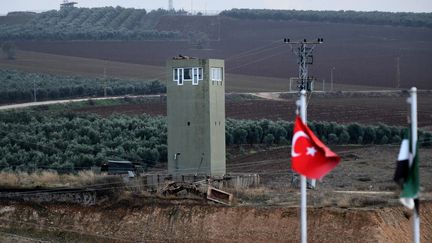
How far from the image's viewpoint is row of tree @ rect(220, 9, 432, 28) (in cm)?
14050

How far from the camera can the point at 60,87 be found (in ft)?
301

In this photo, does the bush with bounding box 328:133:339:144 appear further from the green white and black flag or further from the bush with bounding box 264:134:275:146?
the green white and black flag

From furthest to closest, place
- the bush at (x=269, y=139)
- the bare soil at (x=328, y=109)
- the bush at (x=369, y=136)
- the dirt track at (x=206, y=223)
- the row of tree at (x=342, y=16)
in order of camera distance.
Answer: the row of tree at (x=342, y=16) → the bare soil at (x=328, y=109) → the bush at (x=369, y=136) → the bush at (x=269, y=139) → the dirt track at (x=206, y=223)

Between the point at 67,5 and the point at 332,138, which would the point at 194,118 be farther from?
the point at 67,5

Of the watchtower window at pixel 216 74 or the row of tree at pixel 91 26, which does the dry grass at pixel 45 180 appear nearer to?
the watchtower window at pixel 216 74

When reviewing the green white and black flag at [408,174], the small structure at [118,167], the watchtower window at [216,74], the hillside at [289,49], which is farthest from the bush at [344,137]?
the green white and black flag at [408,174]

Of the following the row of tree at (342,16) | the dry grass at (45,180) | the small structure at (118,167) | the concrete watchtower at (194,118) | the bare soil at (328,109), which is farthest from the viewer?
the row of tree at (342,16)

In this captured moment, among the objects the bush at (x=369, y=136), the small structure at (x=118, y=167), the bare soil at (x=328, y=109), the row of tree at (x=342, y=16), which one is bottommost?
the bare soil at (x=328, y=109)

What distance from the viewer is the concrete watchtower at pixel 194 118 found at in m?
44.3

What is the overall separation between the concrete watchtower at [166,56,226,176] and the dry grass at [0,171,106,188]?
4.20 m

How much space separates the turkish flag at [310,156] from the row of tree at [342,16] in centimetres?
12025

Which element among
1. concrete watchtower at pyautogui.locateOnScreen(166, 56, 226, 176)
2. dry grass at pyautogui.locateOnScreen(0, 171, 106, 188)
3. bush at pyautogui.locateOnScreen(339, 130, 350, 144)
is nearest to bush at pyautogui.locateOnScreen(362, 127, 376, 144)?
Result: bush at pyautogui.locateOnScreen(339, 130, 350, 144)

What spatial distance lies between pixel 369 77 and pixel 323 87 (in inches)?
475

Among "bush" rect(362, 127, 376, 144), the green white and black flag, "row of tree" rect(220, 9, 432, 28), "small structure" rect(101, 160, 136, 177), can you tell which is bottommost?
"bush" rect(362, 127, 376, 144)
